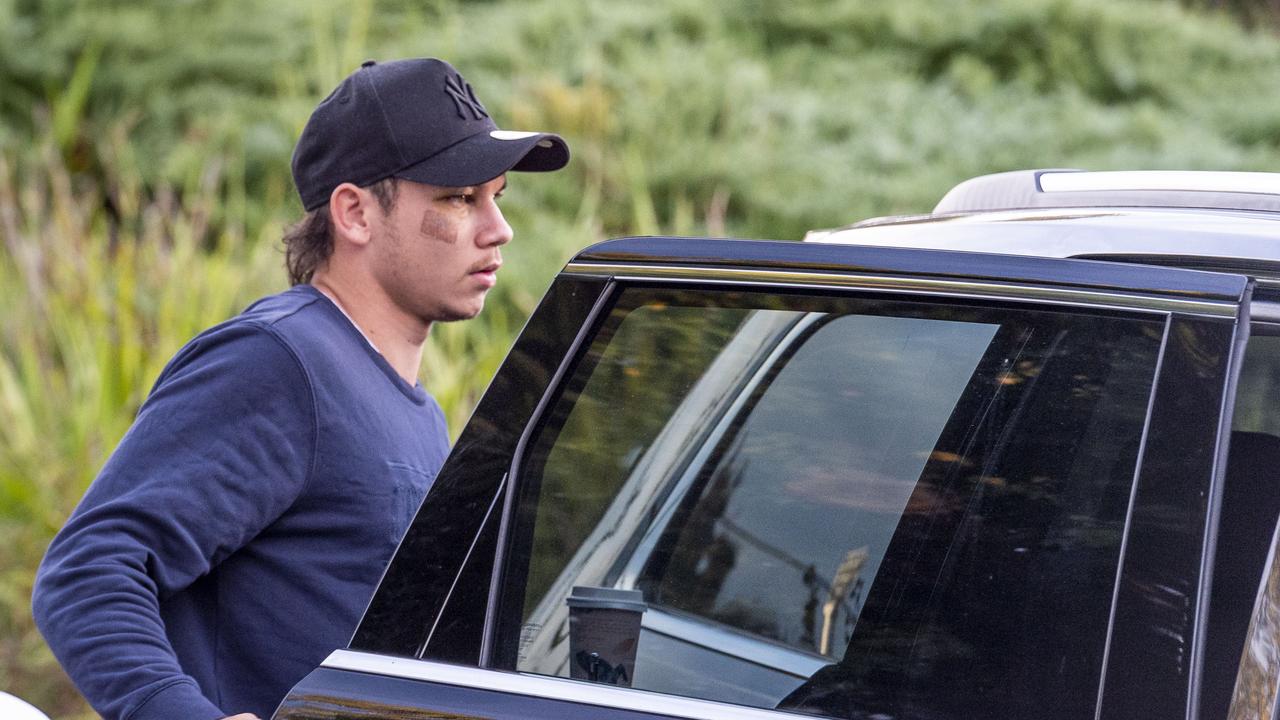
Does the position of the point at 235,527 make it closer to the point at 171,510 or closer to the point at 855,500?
the point at 171,510

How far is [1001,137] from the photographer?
301 inches

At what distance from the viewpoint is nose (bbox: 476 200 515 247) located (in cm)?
213

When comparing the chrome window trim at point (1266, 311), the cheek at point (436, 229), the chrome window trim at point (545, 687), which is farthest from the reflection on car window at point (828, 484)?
the cheek at point (436, 229)

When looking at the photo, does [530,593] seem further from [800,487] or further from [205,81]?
[205,81]

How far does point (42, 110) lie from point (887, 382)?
22.0 feet

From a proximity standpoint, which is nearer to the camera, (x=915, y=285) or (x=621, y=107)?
(x=915, y=285)

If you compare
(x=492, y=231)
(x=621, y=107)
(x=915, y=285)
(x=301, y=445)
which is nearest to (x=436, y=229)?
(x=492, y=231)

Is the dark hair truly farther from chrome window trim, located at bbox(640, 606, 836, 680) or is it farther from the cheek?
chrome window trim, located at bbox(640, 606, 836, 680)

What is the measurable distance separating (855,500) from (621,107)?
633cm

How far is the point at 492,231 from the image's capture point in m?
2.15

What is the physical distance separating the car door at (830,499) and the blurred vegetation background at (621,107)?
12.5ft

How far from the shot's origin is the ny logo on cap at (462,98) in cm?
218

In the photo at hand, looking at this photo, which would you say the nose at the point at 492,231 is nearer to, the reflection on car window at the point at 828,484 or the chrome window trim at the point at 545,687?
the reflection on car window at the point at 828,484

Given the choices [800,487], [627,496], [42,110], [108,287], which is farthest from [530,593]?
[42,110]
